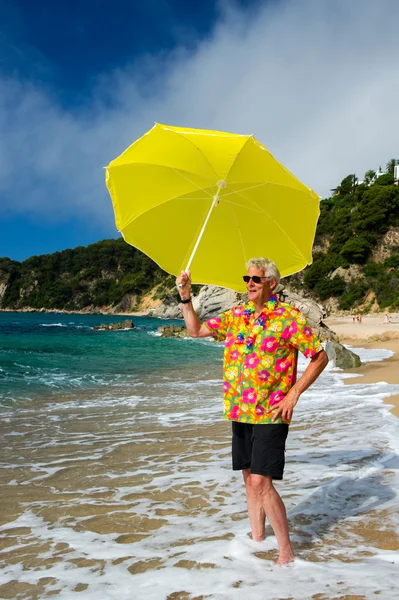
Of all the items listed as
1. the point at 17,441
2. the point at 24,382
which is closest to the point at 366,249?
the point at 24,382

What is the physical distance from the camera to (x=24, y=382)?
46.7ft

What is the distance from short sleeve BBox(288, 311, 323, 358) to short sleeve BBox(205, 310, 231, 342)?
0.49 m

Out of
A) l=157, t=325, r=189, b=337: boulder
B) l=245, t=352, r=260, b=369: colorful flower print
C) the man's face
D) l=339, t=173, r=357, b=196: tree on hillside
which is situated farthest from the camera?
l=339, t=173, r=357, b=196: tree on hillside

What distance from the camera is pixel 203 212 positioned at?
3900 millimetres

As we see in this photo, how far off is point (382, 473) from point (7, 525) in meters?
3.75

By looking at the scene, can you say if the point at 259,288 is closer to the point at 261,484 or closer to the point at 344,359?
the point at 261,484

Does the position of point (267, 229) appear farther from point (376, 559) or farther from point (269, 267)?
point (376, 559)

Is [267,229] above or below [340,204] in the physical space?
below

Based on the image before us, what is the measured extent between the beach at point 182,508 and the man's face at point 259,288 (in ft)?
5.82

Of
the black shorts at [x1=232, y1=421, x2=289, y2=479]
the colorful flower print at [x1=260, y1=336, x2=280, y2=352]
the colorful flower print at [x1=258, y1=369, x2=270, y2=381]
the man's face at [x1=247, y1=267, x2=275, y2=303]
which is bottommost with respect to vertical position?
the black shorts at [x1=232, y1=421, x2=289, y2=479]

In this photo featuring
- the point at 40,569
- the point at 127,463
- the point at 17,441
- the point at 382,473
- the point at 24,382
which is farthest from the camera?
the point at 24,382

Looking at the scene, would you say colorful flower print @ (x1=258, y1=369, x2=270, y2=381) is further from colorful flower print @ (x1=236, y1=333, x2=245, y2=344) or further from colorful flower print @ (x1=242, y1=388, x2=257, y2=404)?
colorful flower print @ (x1=236, y1=333, x2=245, y2=344)

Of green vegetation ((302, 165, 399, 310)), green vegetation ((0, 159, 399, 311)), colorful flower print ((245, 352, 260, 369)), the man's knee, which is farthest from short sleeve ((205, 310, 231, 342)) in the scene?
green vegetation ((302, 165, 399, 310))

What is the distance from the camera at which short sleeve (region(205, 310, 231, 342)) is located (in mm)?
3287
